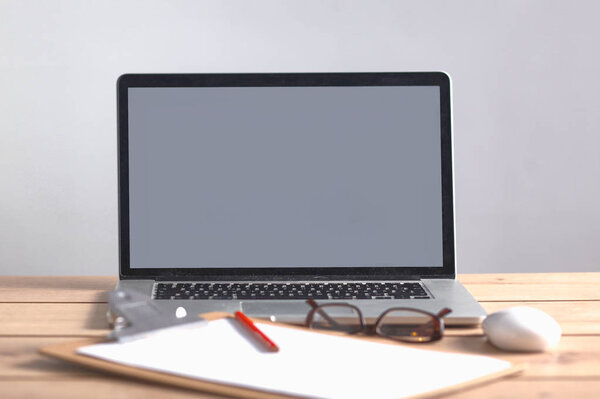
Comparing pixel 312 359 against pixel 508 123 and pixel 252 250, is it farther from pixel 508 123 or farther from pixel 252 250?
pixel 508 123

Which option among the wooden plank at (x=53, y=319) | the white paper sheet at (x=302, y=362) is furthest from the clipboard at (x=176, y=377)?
the wooden plank at (x=53, y=319)

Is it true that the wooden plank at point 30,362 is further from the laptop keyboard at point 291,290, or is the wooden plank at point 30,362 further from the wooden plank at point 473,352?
the laptop keyboard at point 291,290

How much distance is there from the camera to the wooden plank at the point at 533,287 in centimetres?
102

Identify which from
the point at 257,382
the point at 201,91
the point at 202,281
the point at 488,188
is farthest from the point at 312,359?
the point at 488,188

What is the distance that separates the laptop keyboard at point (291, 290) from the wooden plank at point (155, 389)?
11.8 inches

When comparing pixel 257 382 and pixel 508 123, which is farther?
pixel 508 123

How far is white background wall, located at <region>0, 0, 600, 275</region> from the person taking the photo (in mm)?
2688

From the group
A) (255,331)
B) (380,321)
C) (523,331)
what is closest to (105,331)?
(255,331)

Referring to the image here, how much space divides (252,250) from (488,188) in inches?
73.6

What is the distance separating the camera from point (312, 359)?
69cm

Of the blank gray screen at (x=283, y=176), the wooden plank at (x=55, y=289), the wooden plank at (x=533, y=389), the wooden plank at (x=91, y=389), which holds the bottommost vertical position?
the wooden plank at (x=533, y=389)

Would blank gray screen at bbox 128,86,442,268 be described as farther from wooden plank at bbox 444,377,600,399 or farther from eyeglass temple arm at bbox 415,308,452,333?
wooden plank at bbox 444,377,600,399

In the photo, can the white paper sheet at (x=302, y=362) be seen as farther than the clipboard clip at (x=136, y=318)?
No

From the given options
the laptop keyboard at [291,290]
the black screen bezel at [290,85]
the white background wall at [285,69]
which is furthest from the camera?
the white background wall at [285,69]
